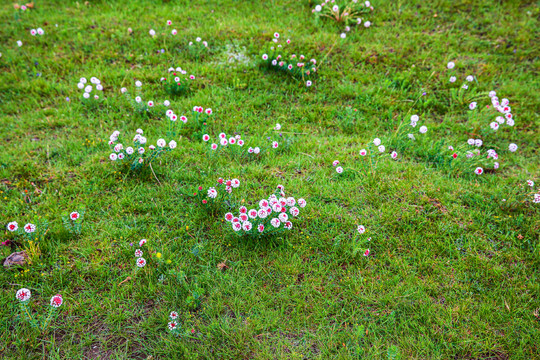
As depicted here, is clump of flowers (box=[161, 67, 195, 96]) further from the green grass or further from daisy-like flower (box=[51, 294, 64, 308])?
daisy-like flower (box=[51, 294, 64, 308])

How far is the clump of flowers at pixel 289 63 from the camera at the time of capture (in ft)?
15.2

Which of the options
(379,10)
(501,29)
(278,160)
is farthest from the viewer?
(379,10)

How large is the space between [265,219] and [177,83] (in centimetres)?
256

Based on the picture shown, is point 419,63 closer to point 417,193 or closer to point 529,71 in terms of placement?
point 529,71

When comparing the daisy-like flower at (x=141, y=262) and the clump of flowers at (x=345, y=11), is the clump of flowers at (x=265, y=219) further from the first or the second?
the clump of flowers at (x=345, y=11)

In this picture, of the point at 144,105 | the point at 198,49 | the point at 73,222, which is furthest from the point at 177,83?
the point at 73,222

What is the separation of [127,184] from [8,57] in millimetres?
3575

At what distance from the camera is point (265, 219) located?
2.77 meters

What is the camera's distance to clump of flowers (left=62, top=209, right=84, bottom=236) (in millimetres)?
2740

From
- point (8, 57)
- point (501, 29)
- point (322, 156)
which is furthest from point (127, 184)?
point (501, 29)

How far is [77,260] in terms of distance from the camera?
2.61m

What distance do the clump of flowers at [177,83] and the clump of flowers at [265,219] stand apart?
2403 mm

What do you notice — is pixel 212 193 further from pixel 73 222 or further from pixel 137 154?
pixel 73 222

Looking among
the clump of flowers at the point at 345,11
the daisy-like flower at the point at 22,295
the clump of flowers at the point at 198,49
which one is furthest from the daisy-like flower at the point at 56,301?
the clump of flowers at the point at 345,11
